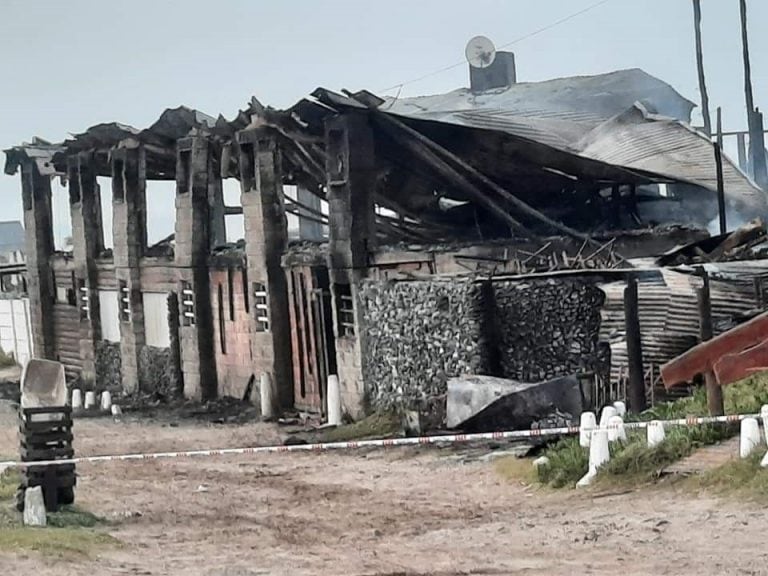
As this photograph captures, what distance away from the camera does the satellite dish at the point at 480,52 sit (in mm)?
33656

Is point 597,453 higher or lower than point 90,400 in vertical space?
lower

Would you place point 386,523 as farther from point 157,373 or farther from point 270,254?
point 157,373

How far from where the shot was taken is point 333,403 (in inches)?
928

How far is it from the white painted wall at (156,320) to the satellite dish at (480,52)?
969 cm

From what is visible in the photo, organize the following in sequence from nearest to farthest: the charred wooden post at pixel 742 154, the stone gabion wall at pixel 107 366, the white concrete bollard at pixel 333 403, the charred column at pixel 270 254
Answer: the white concrete bollard at pixel 333 403
the charred column at pixel 270 254
the stone gabion wall at pixel 107 366
the charred wooden post at pixel 742 154

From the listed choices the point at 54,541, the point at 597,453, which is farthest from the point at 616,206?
the point at 54,541

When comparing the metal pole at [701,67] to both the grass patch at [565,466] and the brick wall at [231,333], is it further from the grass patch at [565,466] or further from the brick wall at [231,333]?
the grass patch at [565,466]

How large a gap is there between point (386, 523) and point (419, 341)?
8367mm

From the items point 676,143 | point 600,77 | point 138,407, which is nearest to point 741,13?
point 600,77

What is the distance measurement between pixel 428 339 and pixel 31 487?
9101 mm

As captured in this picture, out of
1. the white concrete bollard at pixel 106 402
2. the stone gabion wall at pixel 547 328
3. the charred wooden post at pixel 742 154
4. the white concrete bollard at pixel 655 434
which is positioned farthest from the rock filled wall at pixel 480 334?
the charred wooden post at pixel 742 154

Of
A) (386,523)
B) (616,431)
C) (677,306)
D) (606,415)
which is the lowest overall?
(386,523)

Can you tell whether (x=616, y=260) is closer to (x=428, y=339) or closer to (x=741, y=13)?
(x=428, y=339)

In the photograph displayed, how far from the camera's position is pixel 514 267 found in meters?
20.7
